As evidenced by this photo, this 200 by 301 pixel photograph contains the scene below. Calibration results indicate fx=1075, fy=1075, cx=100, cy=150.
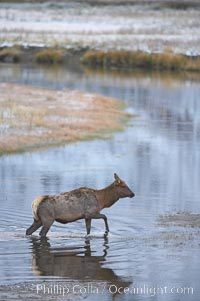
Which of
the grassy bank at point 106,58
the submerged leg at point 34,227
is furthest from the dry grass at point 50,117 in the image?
the grassy bank at point 106,58

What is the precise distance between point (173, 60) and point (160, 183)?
38.3 meters

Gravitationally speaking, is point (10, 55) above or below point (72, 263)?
above

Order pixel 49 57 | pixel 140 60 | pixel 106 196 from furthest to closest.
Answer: pixel 49 57 < pixel 140 60 < pixel 106 196

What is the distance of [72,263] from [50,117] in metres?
19.1

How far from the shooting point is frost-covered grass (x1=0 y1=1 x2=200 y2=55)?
71250 millimetres

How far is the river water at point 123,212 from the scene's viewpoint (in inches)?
570

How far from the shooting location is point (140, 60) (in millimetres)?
62875

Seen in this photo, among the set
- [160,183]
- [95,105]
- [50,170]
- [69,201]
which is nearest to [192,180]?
[160,183]

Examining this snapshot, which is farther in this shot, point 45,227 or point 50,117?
point 50,117

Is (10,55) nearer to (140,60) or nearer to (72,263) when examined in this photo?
(140,60)

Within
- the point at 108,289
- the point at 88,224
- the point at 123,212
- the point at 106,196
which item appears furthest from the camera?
the point at 123,212

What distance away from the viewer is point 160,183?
76.6ft

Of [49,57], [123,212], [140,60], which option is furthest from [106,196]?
[49,57]

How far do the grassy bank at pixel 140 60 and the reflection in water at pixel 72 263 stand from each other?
44.8 metres
